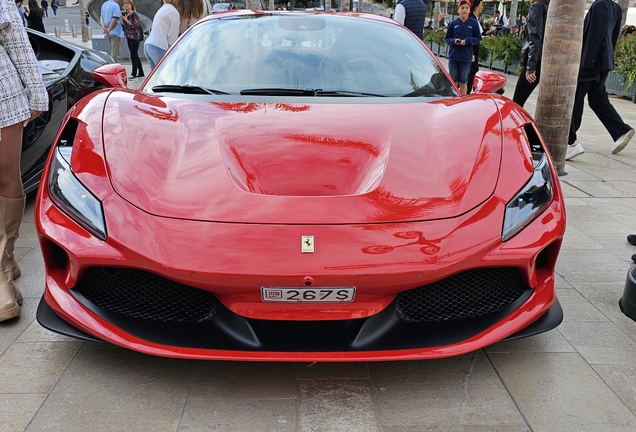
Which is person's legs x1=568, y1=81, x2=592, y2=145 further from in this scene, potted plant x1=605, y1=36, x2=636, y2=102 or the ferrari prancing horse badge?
A: potted plant x1=605, y1=36, x2=636, y2=102

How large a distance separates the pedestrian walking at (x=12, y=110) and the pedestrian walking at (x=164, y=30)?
4.40 metres

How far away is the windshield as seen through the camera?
3.03 metres

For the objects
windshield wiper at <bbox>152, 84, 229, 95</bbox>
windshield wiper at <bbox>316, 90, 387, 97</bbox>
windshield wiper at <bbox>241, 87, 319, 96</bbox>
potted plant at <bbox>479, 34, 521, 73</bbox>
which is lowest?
potted plant at <bbox>479, 34, 521, 73</bbox>

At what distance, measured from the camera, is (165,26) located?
7.07 meters

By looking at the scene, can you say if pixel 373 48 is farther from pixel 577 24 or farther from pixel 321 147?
pixel 577 24

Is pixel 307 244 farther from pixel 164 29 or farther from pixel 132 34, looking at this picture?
pixel 132 34

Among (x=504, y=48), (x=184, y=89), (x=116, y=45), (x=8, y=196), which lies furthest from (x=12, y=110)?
(x=504, y=48)

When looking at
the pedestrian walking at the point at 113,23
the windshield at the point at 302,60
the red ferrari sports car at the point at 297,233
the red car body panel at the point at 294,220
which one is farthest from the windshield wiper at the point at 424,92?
the pedestrian walking at the point at 113,23

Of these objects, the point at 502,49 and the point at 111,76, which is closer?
the point at 111,76

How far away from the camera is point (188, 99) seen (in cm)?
279

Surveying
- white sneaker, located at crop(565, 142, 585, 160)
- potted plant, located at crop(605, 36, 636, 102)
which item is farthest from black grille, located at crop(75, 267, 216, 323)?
potted plant, located at crop(605, 36, 636, 102)

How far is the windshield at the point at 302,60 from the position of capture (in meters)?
3.03

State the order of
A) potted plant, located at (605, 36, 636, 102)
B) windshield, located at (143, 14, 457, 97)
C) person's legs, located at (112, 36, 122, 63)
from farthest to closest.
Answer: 1. person's legs, located at (112, 36, 122, 63)
2. potted plant, located at (605, 36, 636, 102)
3. windshield, located at (143, 14, 457, 97)

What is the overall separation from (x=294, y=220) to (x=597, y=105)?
534cm
